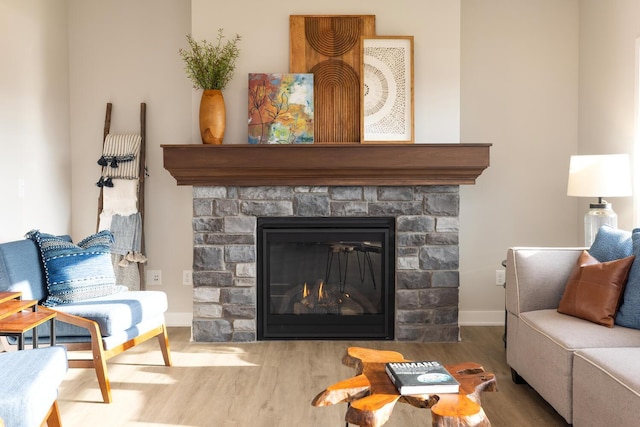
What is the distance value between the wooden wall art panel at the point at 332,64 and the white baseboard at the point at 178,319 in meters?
1.74

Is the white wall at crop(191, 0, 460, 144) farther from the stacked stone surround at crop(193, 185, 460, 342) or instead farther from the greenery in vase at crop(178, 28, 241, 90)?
the stacked stone surround at crop(193, 185, 460, 342)

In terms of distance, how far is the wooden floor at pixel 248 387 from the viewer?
2.88 meters

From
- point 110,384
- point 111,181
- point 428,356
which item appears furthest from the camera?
point 111,181

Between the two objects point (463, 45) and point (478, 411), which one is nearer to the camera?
point (478, 411)

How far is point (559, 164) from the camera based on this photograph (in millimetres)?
4668

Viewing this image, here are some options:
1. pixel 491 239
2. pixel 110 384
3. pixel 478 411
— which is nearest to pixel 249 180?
pixel 110 384

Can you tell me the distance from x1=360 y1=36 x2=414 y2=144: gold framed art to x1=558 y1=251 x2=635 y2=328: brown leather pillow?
63.5 inches

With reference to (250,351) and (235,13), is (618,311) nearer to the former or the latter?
(250,351)

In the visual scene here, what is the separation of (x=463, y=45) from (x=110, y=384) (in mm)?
3453

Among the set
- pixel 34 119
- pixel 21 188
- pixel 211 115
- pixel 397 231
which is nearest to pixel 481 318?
pixel 397 231

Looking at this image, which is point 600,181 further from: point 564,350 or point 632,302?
point 564,350

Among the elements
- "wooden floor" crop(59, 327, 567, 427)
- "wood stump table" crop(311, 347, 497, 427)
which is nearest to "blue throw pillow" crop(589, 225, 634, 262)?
"wooden floor" crop(59, 327, 567, 427)

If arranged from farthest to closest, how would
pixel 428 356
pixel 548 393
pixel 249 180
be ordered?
pixel 249 180, pixel 428 356, pixel 548 393

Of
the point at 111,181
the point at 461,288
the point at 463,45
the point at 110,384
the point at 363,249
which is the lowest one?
the point at 110,384
